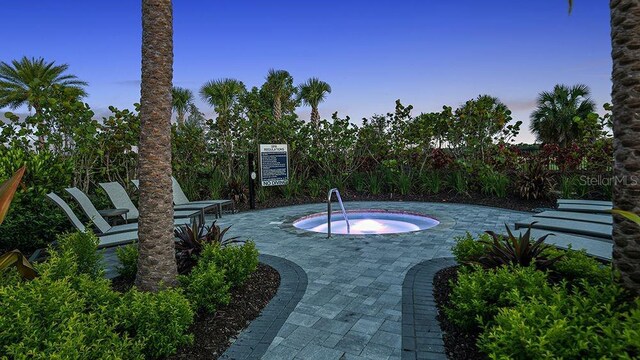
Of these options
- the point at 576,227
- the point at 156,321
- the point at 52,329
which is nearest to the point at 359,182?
the point at 576,227

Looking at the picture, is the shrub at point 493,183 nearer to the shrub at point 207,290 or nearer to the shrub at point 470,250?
the shrub at point 470,250

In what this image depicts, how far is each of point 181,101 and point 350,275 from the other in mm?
34245

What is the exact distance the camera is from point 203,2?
1153cm

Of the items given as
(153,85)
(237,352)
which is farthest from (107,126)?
(237,352)

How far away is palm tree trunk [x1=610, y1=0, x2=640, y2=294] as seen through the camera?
275 cm

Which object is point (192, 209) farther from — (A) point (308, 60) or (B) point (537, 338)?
(A) point (308, 60)

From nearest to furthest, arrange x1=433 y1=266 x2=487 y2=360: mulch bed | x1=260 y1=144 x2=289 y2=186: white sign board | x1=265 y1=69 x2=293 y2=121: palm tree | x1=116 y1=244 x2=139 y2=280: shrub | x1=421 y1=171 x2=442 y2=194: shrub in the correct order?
x1=433 y1=266 x2=487 y2=360: mulch bed, x1=116 y1=244 x2=139 y2=280: shrub, x1=260 y1=144 x2=289 y2=186: white sign board, x1=421 y1=171 x2=442 y2=194: shrub, x1=265 y1=69 x2=293 y2=121: palm tree

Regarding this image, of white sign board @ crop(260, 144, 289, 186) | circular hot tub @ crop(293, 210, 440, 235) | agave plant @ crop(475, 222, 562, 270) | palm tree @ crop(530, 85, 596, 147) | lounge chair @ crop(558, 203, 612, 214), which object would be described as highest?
palm tree @ crop(530, 85, 596, 147)

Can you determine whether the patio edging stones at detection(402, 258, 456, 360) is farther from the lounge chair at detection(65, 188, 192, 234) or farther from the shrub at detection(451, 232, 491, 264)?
the lounge chair at detection(65, 188, 192, 234)

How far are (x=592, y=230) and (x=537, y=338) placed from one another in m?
3.93

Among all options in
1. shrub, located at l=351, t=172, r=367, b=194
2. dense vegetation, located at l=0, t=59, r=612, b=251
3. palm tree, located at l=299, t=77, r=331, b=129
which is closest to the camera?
dense vegetation, located at l=0, t=59, r=612, b=251

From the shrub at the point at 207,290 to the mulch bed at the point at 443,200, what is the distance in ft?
27.6

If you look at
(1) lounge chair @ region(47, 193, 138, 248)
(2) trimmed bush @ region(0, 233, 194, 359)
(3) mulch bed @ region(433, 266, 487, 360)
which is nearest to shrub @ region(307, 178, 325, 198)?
(1) lounge chair @ region(47, 193, 138, 248)

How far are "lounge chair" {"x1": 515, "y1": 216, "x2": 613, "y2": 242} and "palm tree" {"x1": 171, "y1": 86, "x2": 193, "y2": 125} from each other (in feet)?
108
